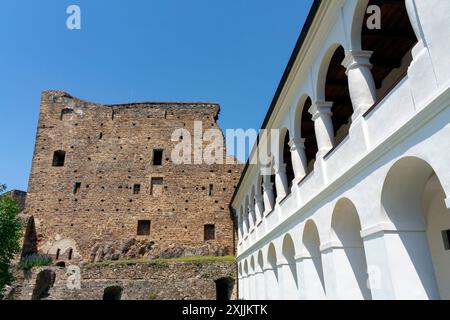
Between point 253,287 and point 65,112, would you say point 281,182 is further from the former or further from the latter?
point 65,112

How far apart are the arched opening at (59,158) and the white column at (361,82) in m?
26.6

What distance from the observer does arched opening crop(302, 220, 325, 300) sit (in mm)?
8352

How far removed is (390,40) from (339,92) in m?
2.38

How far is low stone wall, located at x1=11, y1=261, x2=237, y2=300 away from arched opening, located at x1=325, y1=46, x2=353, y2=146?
13.4 m

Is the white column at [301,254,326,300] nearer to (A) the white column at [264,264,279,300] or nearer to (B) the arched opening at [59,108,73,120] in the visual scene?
(A) the white column at [264,264,279,300]

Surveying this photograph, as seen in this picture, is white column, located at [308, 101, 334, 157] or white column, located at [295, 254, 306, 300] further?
white column, located at [295, 254, 306, 300]

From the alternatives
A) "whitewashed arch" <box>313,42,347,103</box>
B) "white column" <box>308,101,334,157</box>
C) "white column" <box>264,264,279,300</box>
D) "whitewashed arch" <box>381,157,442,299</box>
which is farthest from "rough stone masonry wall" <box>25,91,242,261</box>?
"whitewashed arch" <box>381,157,442,299</box>

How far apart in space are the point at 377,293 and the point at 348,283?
4.83ft

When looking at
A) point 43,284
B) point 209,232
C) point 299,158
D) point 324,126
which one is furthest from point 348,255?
point 43,284

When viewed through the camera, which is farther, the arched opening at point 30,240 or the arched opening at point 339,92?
the arched opening at point 30,240

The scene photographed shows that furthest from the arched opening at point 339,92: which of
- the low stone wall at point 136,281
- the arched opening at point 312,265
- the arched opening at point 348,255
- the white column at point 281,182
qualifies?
the low stone wall at point 136,281

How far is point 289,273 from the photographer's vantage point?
34.8 ft

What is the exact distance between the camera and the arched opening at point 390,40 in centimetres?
646

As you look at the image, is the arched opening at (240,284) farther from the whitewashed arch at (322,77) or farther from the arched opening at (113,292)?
the whitewashed arch at (322,77)
